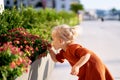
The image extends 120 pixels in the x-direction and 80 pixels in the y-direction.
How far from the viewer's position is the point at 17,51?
182 inches

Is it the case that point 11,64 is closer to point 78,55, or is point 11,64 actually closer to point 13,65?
point 13,65

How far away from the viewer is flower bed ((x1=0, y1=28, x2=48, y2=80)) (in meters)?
4.39

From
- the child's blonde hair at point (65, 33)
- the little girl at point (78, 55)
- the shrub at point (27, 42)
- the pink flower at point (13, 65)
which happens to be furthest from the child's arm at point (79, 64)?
the shrub at point (27, 42)

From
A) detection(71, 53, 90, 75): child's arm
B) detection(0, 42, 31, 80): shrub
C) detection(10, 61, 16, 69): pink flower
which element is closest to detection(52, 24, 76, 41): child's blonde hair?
detection(71, 53, 90, 75): child's arm

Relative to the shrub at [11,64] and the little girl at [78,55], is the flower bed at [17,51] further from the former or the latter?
the little girl at [78,55]

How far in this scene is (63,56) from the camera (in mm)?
5441

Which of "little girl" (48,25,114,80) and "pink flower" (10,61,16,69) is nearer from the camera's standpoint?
"pink flower" (10,61,16,69)

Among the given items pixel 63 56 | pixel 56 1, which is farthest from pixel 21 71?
pixel 56 1

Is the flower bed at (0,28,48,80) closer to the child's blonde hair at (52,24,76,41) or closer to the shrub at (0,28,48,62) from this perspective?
the shrub at (0,28,48,62)

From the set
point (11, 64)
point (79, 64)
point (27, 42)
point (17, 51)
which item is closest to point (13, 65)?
point (11, 64)

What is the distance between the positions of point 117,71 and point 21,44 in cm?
367

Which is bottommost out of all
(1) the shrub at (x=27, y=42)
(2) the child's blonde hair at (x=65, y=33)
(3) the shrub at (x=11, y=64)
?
(1) the shrub at (x=27, y=42)

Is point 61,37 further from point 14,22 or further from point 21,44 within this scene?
point 14,22

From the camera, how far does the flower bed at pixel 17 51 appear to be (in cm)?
439
